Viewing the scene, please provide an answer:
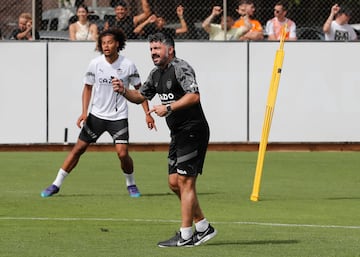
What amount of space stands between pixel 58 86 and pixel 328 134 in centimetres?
542

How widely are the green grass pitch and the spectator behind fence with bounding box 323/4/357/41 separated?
9.65 ft

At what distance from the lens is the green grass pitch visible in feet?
35.1

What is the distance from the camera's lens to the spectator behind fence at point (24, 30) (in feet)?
76.9

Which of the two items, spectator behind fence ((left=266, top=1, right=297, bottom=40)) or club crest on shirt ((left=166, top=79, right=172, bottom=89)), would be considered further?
spectator behind fence ((left=266, top=1, right=297, bottom=40))

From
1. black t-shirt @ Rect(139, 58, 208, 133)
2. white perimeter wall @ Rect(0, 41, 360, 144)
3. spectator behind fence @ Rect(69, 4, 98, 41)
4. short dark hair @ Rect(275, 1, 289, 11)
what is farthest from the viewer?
short dark hair @ Rect(275, 1, 289, 11)

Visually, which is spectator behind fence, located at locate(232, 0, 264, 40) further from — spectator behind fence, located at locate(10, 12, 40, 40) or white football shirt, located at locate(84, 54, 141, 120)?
white football shirt, located at locate(84, 54, 141, 120)

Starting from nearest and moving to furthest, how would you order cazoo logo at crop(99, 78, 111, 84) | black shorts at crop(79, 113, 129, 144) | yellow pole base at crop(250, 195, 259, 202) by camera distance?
yellow pole base at crop(250, 195, 259, 202) < black shorts at crop(79, 113, 129, 144) < cazoo logo at crop(99, 78, 111, 84)

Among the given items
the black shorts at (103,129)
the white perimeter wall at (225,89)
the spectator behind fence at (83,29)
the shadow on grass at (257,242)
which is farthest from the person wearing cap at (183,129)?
the spectator behind fence at (83,29)

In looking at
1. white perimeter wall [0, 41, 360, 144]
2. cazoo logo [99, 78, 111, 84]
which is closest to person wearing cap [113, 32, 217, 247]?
cazoo logo [99, 78, 111, 84]

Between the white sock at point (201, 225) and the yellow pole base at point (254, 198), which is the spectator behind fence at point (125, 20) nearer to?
the yellow pole base at point (254, 198)

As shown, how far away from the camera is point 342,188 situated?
55.2ft

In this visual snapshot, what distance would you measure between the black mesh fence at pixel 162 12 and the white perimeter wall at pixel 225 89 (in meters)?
0.58

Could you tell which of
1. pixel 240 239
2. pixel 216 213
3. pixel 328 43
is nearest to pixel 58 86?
pixel 328 43

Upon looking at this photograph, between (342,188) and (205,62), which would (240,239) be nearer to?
(342,188)
